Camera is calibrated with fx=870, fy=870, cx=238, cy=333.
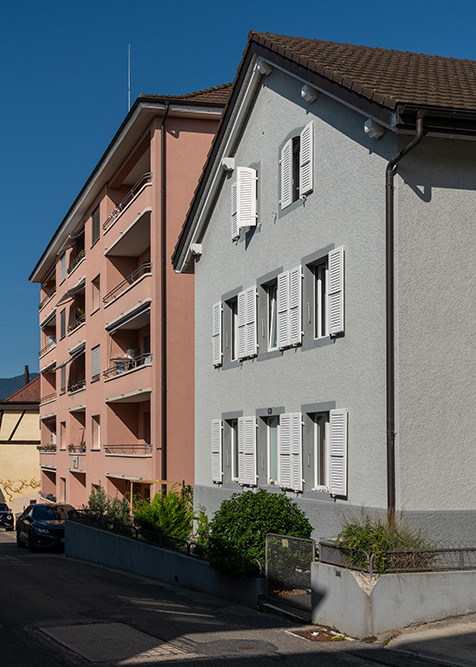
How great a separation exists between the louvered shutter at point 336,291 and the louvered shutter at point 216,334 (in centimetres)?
617

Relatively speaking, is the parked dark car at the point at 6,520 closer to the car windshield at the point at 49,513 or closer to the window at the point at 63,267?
the window at the point at 63,267

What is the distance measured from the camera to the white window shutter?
65.2 feet

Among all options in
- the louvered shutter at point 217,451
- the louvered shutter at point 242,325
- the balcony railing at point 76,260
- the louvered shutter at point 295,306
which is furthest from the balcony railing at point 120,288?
the louvered shutter at point 295,306

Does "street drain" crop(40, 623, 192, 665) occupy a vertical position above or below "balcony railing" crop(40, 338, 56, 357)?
below

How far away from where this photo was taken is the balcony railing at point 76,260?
130 feet

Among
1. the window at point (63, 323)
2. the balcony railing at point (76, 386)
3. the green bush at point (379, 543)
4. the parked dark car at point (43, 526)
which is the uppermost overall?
the window at point (63, 323)

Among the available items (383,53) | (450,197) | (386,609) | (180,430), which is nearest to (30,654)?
(386,609)

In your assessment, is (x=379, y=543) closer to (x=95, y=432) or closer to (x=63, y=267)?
(x=95, y=432)

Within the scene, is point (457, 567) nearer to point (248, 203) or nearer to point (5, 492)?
point (248, 203)

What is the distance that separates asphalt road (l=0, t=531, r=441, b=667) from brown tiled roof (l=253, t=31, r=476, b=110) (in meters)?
7.92

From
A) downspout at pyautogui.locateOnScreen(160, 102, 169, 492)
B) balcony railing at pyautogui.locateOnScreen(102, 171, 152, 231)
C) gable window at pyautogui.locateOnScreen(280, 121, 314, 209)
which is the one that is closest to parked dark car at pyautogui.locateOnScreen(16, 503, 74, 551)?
downspout at pyautogui.locateOnScreen(160, 102, 169, 492)

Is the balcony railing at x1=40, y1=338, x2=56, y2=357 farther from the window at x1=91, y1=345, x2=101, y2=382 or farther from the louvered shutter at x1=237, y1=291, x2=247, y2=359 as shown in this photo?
the louvered shutter at x1=237, y1=291, x2=247, y2=359

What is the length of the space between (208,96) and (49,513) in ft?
51.0

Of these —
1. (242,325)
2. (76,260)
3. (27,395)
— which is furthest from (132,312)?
(27,395)
